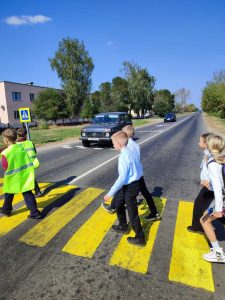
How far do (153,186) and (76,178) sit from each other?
7.80 feet

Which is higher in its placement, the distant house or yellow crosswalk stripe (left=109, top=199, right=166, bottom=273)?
the distant house

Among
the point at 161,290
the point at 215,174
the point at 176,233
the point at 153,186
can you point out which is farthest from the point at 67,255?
the point at 153,186

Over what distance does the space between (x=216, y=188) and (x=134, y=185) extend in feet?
3.54

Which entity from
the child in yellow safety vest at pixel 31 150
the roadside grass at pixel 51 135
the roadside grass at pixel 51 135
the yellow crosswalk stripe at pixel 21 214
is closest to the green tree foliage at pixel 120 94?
the roadside grass at pixel 51 135

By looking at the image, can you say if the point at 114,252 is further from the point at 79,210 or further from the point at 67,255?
the point at 79,210

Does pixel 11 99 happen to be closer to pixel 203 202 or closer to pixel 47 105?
pixel 47 105

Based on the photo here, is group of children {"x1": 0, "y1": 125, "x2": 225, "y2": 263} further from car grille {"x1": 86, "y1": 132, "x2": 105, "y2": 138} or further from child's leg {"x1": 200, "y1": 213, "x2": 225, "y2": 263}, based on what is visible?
car grille {"x1": 86, "y1": 132, "x2": 105, "y2": 138}

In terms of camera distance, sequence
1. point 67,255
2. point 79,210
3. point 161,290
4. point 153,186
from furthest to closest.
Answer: point 153,186 → point 79,210 → point 67,255 → point 161,290

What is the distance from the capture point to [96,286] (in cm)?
263

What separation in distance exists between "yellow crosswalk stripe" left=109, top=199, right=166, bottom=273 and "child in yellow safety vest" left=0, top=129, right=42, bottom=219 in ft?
5.83

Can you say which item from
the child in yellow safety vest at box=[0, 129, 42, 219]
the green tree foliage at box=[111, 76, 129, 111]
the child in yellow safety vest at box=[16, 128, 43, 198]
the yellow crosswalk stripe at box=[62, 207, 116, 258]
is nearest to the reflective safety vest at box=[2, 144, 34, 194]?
the child in yellow safety vest at box=[0, 129, 42, 219]

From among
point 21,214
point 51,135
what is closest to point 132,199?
point 21,214

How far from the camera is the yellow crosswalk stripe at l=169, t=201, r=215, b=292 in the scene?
272 centimetres

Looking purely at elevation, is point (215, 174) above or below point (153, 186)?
above
